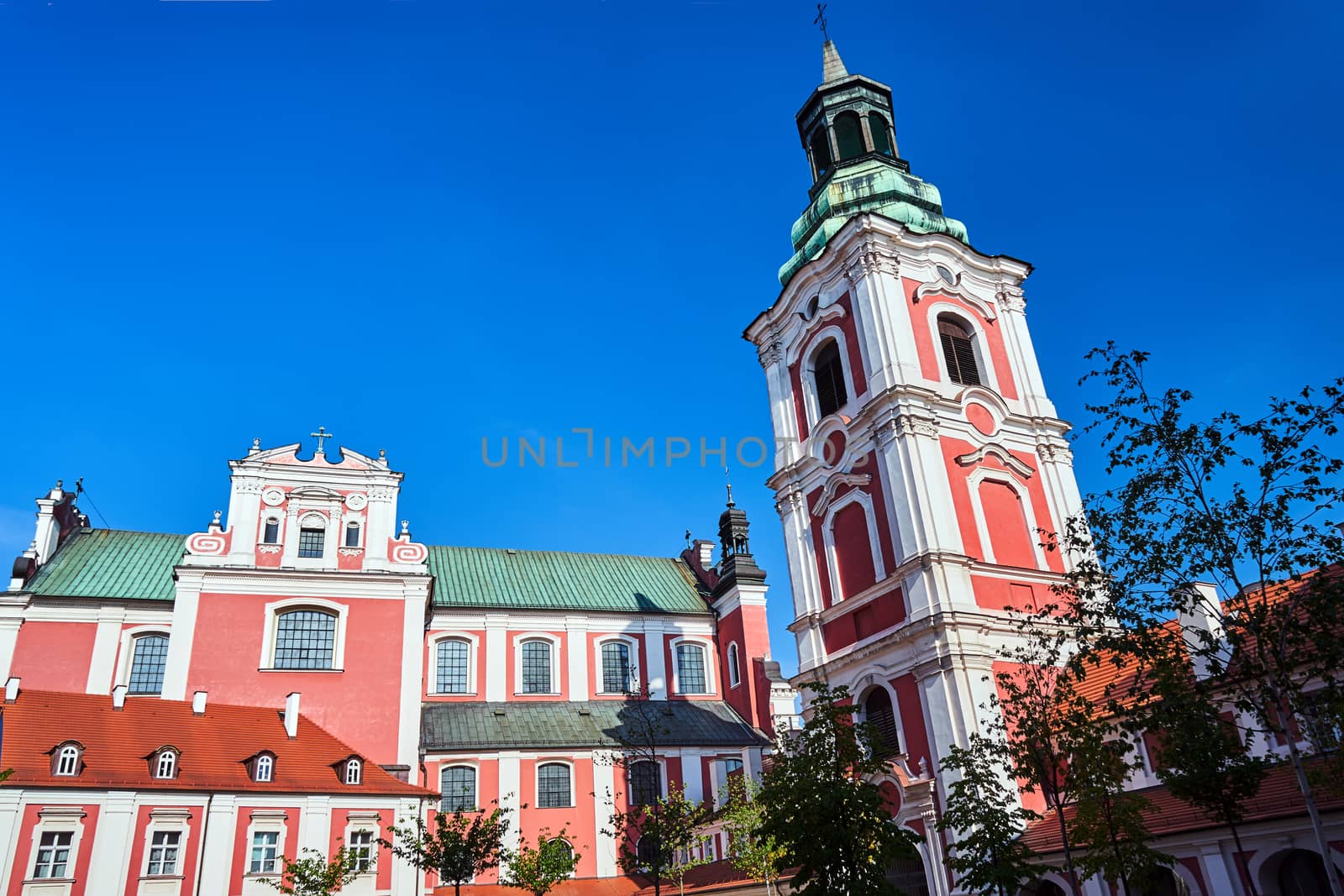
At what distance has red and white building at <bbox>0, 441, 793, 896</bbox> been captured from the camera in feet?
76.7

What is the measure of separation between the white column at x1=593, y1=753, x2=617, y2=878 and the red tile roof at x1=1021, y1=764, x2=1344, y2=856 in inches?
571

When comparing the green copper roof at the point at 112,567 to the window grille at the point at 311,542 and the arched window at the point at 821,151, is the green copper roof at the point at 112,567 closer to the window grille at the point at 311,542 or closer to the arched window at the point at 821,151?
the window grille at the point at 311,542

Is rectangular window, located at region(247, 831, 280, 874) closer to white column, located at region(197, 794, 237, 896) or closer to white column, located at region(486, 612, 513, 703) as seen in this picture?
white column, located at region(197, 794, 237, 896)

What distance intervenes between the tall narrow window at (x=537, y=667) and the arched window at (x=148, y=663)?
39.3 feet

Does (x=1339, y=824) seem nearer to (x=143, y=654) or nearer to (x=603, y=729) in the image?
(x=603, y=729)

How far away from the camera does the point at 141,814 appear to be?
2311 cm

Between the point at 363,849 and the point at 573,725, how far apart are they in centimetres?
934

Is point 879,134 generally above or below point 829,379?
above

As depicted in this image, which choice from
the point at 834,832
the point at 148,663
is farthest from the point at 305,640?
the point at 834,832

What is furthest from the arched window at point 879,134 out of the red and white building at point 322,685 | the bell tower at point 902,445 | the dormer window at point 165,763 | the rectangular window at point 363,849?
the dormer window at point 165,763

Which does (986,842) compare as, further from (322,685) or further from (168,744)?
(322,685)

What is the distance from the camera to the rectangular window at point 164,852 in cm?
2276

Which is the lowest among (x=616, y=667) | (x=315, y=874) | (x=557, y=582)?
(x=315, y=874)

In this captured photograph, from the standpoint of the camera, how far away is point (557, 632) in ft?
120
